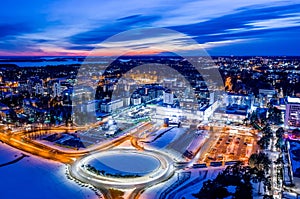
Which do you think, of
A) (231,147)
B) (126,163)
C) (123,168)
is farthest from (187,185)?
(231,147)

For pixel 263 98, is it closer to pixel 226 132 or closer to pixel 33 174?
pixel 226 132

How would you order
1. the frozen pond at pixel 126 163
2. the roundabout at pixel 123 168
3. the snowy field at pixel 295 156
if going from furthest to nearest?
1. the frozen pond at pixel 126 163
2. the roundabout at pixel 123 168
3. the snowy field at pixel 295 156

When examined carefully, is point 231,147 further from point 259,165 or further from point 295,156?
point 259,165

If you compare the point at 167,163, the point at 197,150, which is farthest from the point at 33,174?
the point at 197,150

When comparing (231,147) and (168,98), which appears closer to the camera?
(231,147)

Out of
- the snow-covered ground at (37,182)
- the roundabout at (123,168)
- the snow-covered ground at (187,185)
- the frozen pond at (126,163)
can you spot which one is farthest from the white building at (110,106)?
the snow-covered ground at (187,185)

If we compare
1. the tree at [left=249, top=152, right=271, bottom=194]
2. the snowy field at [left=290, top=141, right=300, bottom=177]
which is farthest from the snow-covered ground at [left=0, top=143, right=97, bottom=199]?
the snowy field at [left=290, top=141, right=300, bottom=177]

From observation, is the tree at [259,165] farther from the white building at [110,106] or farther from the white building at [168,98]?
the white building at [110,106]
